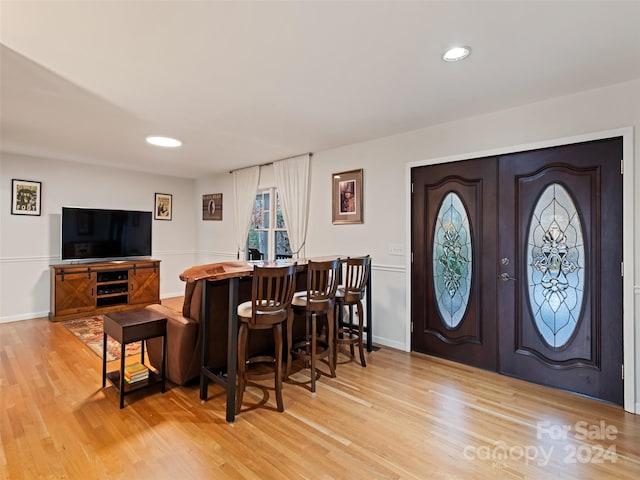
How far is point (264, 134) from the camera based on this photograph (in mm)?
3848

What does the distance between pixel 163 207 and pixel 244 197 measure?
1984mm

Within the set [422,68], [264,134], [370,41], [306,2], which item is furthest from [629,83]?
[264,134]

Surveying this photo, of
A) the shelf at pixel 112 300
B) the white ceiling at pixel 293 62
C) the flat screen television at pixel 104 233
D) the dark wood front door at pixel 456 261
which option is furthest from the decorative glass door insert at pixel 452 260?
the flat screen television at pixel 104 233

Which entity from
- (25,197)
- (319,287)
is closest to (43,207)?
(25,197)

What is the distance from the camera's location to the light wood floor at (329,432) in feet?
6.16

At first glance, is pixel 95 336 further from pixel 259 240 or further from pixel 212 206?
pixel 212 206

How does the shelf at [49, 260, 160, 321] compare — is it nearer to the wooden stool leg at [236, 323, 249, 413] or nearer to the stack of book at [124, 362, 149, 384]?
the stack of book at [124, 362, 149, 384]

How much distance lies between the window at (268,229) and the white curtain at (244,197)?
0.34ft

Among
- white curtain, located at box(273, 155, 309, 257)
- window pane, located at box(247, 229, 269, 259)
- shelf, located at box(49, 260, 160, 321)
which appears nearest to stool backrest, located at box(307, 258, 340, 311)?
white curtain, located at box(273, 155, 309, 257)

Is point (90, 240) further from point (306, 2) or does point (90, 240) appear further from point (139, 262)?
point (306, 2)

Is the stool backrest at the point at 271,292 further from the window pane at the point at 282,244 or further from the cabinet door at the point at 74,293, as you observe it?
the cabinet door at the point at 74,293

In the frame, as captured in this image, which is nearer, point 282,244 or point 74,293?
point 74,293

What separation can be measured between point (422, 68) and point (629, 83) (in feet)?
5.44

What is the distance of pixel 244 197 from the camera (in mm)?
5781
